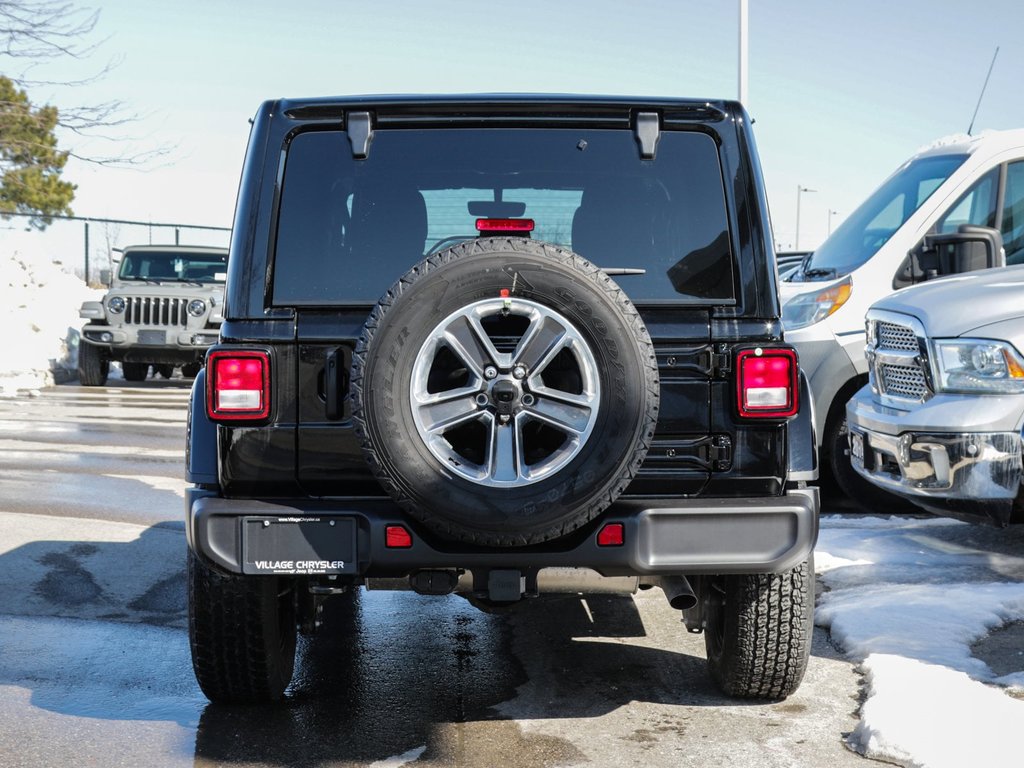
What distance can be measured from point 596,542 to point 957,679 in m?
1.59

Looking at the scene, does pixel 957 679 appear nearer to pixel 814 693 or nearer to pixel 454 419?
pixel 814 693

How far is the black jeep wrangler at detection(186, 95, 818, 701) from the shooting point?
132 inches

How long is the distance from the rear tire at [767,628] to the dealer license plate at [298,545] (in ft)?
4.20

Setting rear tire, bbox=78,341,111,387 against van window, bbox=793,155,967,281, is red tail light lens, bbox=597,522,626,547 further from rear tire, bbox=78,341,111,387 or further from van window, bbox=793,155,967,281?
rear tire, bbox=78,341,111,387

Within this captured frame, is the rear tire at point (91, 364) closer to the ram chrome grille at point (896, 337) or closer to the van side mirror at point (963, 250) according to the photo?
the van side mirror at point (963, 250)

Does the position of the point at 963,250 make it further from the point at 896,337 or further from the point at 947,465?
the point at 947,465

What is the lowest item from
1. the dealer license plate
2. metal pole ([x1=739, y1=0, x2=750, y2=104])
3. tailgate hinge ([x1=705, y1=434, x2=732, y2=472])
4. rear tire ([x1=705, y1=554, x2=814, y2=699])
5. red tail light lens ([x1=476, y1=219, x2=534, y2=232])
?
rear tire ([x1=705, y1=554, x2=814, y2=699])

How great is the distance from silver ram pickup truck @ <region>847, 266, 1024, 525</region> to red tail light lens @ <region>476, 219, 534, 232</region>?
2.89m

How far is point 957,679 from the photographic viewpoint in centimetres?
427

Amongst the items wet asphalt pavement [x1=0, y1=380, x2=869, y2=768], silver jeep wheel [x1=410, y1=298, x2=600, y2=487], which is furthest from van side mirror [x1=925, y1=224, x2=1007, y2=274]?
silver jeep wheel [x1=410, y1=298, x2=600, y2=487]

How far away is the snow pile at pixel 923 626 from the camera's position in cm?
372

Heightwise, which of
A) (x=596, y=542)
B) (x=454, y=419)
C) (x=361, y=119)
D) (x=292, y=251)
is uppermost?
(x=361, y=119)

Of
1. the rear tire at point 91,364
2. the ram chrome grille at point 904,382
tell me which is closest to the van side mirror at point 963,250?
the ram chrome grille at point 904,382

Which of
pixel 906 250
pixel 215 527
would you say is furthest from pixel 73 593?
pixel 906 250
